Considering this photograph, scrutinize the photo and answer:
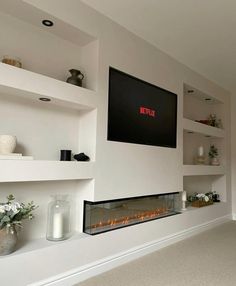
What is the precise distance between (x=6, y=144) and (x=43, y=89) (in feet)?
1.83

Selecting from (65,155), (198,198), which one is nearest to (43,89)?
(65,155)

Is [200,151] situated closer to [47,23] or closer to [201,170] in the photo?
[201,170]

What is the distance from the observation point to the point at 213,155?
16.6ft

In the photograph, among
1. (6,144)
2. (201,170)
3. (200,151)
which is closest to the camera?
(6,144)

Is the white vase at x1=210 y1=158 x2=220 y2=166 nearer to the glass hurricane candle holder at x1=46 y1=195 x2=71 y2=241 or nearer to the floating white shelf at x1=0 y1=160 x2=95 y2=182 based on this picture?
the floating white shelf at x1=0 y1=160 x2=95 y2=182

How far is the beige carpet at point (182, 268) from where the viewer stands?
2363mm

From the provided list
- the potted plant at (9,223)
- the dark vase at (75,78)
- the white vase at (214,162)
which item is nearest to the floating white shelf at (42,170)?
the potted plant at (9,223)

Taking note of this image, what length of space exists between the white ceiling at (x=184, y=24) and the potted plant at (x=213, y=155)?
186 centimetres

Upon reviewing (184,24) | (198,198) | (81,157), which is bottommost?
(198,198)

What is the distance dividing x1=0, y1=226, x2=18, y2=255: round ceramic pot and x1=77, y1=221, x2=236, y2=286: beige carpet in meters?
0.75

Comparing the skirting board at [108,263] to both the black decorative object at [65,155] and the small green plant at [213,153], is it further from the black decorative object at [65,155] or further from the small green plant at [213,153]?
the small green plant at [213,153]

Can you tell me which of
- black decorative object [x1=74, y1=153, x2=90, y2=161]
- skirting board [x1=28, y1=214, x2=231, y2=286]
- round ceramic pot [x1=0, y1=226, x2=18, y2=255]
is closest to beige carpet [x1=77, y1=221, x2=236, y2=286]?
skirting board [x1=28, y1=214, x2=231, y2=286]

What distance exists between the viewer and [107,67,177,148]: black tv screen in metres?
2.81

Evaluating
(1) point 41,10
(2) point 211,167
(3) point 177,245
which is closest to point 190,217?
(3) point 177,245
